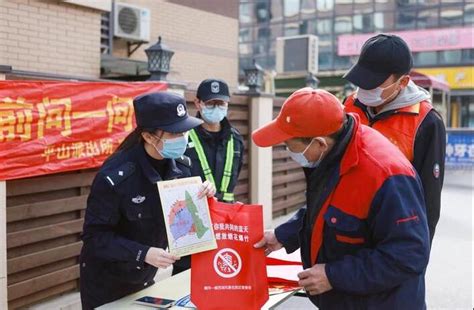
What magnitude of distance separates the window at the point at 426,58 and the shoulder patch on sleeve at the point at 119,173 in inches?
1145

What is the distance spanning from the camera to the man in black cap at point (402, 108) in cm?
266

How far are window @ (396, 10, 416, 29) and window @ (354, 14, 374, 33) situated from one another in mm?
1550

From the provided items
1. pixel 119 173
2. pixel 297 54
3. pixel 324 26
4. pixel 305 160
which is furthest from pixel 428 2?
pixel 305 160

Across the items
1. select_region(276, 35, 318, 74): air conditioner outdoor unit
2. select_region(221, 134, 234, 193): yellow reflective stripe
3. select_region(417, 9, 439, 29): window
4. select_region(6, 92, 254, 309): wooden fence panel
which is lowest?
select_region(6, 92, 254, 309): wooden fence panel

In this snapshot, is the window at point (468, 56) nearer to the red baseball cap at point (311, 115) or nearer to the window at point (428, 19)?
the window at point (428, 19)

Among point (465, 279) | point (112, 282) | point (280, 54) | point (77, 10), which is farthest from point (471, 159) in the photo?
point (112, 282)

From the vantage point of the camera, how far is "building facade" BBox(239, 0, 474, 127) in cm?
2819

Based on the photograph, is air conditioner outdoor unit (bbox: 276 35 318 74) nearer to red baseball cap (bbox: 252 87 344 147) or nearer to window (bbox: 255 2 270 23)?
window (bbox: 255 2 270 23)

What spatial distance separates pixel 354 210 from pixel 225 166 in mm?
2270

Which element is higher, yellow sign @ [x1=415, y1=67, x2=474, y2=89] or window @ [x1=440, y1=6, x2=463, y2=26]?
window @ [x1=440, y1=6, x2=463, y2=26]

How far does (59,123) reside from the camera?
15.5ft

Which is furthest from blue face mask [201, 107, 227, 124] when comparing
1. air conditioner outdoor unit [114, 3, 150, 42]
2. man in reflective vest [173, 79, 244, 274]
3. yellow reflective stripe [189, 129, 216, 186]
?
air conditioner outdoor unit [114, 3, 150, 42]

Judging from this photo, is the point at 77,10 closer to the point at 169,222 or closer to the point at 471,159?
the point at 169,222

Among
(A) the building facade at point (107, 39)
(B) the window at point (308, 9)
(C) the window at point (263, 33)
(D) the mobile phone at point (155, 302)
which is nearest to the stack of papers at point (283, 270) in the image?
(D) the mobile phone at point (155, 302)
